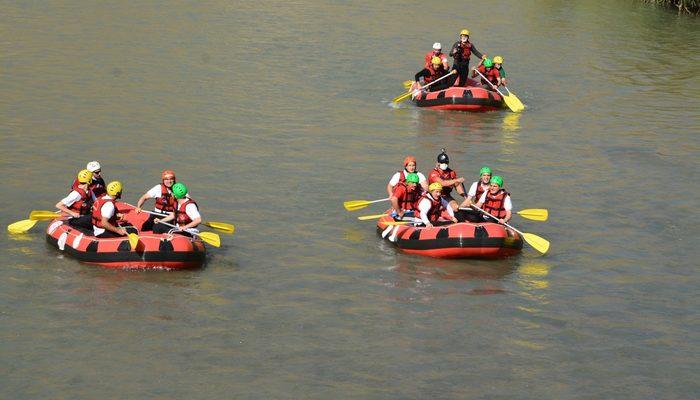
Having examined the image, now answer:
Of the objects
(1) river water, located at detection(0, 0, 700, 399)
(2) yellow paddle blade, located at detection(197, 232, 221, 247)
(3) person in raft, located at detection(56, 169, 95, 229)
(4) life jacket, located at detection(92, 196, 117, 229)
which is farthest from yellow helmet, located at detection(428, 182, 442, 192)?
(3) person in raft, located at detection(56, 169, 95, 229)

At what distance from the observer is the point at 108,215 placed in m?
16.9

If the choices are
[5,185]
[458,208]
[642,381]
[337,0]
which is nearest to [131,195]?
[5,185]

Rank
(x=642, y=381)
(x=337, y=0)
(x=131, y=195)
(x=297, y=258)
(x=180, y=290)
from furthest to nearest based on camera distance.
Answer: (x=337, y=0), (x=131, y=195), (x=297, y=258), (x=180, y=290), (x=642, y=381)

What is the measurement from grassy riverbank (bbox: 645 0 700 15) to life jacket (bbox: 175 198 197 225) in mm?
29587

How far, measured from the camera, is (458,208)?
60.6 feet

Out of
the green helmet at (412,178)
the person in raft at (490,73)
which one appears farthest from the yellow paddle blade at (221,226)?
the person in raft at (490,73)

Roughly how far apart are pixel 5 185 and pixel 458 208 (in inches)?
317

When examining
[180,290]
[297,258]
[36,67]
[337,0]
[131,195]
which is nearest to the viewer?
[180,290]

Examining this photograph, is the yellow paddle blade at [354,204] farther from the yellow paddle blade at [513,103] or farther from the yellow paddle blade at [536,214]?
the yellow paddle blade at [513,103]

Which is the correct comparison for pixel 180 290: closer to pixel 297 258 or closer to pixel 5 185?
pixel 297 258

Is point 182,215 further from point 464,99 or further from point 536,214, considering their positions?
point 464,99

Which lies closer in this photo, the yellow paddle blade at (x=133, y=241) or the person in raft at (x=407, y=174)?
the yellow paddle blade at (x=133, y=241)

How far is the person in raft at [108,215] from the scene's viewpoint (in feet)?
55.3

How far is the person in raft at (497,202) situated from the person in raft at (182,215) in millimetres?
4349
